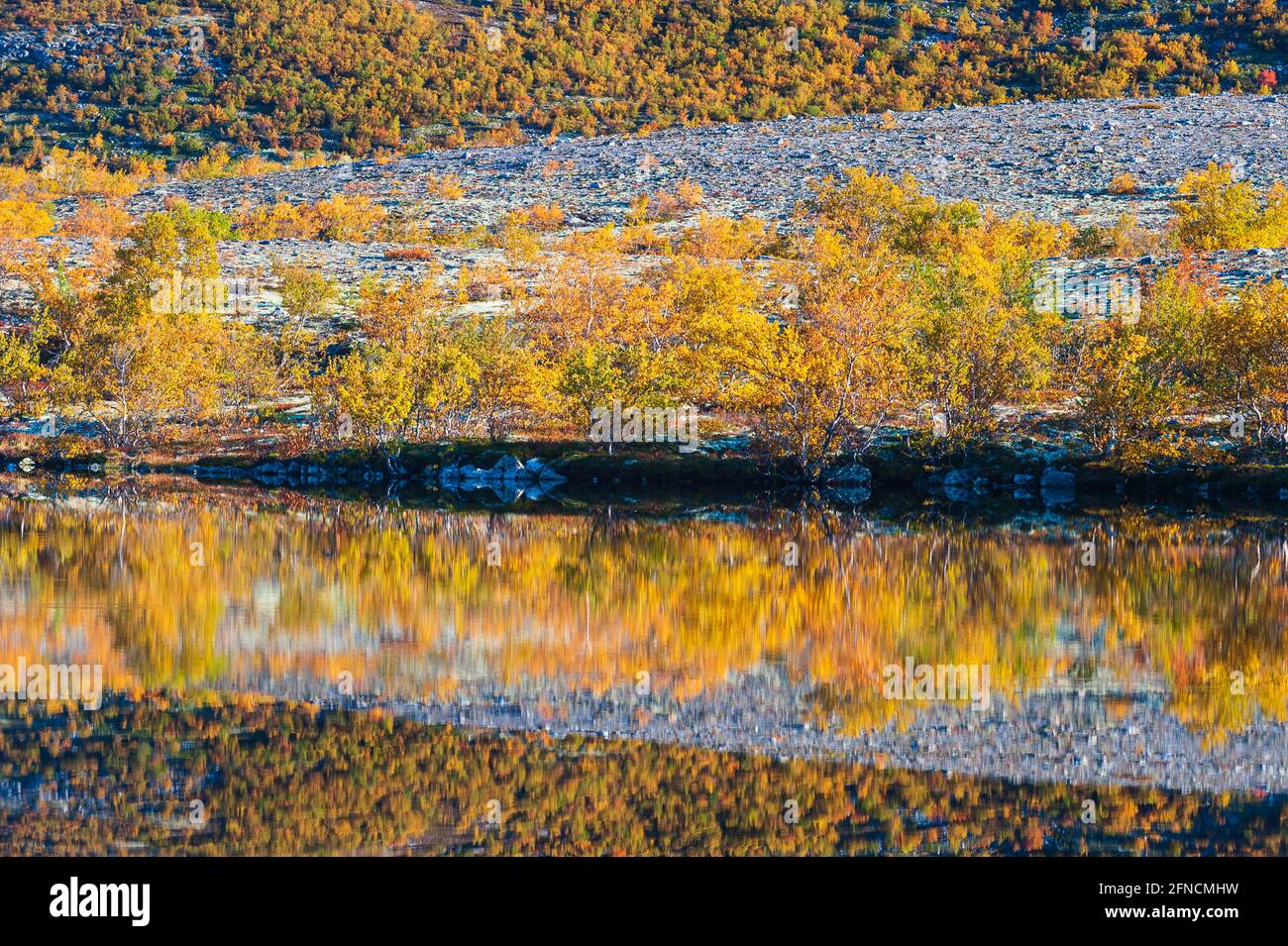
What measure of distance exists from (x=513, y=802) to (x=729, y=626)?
8183 mm

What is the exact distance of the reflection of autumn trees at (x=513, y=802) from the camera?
10250 mm

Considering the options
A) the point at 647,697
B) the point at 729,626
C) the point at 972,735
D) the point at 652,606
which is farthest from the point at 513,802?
the point at 652,606

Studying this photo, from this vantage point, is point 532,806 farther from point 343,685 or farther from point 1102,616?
point 1102,616

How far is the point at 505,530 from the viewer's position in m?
30.4

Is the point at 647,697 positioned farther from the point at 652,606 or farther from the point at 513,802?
the point at 652,606

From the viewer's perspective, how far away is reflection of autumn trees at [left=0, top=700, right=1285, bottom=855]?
1025cm

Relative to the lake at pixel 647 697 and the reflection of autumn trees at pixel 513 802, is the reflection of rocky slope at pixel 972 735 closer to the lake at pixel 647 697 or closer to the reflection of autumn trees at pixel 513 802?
the lake at pixel 647 697

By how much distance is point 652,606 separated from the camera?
20469 mm

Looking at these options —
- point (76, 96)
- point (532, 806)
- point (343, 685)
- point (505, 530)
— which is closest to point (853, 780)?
point (532, 806)

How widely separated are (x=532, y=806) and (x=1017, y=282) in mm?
46785

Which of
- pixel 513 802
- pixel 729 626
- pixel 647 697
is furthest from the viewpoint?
pixel 729 626

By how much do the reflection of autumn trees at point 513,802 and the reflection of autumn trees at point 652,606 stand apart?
2.05m

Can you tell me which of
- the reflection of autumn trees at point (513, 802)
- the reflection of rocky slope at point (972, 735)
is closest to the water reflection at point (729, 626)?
the reflection of rocky slope at point (972, 735)

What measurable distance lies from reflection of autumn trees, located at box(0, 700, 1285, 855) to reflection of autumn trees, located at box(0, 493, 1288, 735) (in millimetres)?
2052
